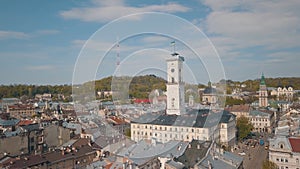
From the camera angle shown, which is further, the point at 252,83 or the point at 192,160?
the point at 252,83

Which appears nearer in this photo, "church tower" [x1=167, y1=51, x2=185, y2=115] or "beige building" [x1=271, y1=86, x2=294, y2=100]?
"church tower" [x1=167, y1=51, x2=185, y2=115]

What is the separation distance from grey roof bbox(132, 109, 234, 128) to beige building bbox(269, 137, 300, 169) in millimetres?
3550

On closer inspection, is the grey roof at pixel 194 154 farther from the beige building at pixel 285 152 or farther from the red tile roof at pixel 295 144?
the red tile roof at pixel 295 144

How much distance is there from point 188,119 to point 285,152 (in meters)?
4.46

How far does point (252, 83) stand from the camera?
45.3 meters

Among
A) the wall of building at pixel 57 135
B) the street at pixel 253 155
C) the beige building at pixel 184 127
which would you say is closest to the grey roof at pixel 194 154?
the street at pixel 253 155

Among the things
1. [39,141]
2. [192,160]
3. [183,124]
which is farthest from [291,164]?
[39,141]

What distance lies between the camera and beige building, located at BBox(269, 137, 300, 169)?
312 inches

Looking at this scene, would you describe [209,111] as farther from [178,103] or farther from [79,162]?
[79,162]

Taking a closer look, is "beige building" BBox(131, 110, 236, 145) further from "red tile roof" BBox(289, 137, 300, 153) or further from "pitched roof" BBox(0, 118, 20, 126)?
"pitched roof" BBox(0, 118, 20, 126)

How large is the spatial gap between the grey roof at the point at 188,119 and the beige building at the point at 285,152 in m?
3.55

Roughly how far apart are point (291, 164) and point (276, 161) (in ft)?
1.38

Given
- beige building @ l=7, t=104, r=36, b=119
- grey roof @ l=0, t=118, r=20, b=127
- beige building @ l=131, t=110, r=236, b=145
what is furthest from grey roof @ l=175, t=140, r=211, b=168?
beige building @ l=7, t=104, r=36, b=119

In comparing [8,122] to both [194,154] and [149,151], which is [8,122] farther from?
[194,154]
